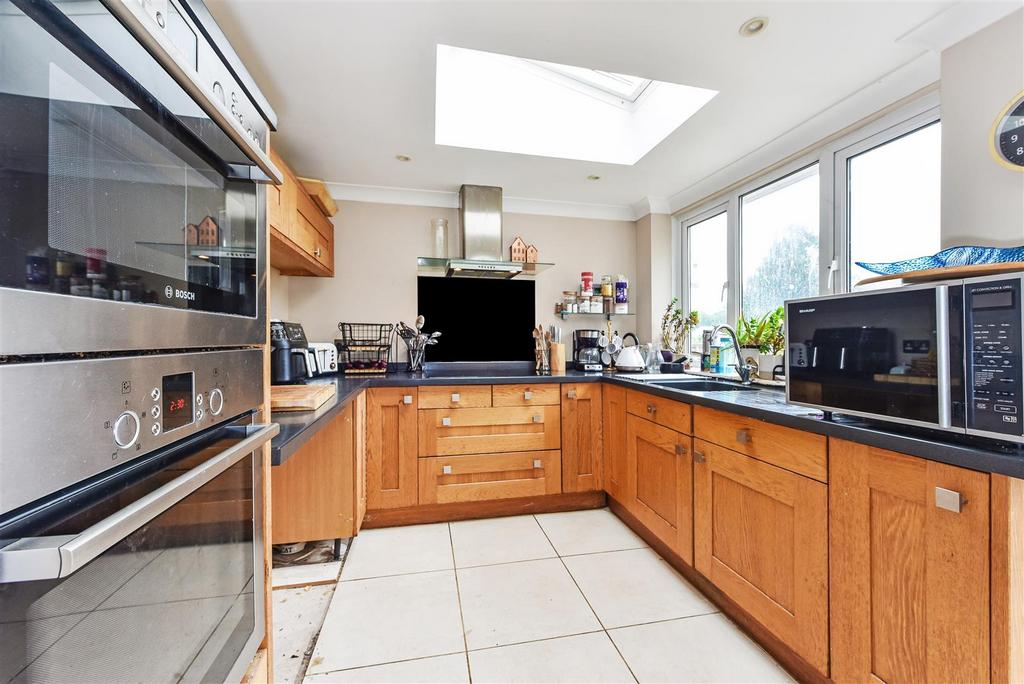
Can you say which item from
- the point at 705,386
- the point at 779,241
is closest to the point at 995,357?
the point at 705,386

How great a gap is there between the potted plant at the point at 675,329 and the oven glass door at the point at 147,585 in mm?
2898

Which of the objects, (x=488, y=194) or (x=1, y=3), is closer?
(x=1, y=3)

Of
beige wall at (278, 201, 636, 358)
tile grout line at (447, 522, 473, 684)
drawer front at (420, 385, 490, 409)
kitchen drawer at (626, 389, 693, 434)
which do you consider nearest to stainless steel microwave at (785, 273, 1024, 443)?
kitchen drawer at (626, 389, 693, 434)

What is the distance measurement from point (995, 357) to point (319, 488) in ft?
7.92

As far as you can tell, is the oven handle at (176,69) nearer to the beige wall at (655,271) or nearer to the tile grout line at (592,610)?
the tile grout line at (592,610)

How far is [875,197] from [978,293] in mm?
1406

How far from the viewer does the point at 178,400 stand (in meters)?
0.58

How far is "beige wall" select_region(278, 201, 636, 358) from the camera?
301cm

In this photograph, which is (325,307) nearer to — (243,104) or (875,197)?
(243,104)

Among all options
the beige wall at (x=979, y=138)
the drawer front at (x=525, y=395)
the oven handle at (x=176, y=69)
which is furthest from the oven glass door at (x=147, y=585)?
the beige wall at (x=979, y=138)

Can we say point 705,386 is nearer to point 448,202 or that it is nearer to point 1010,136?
point 1010,136

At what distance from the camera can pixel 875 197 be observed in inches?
77.9

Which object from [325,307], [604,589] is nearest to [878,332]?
[604,589]

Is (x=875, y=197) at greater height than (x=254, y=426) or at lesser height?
greater
